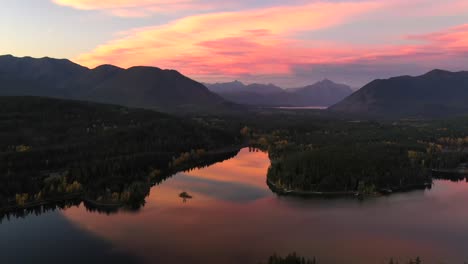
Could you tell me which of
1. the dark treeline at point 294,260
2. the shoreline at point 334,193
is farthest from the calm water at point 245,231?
the shoreline at point 334,193

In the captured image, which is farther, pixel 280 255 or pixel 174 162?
pixel 174 162

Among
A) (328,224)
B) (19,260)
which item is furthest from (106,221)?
(328,224)

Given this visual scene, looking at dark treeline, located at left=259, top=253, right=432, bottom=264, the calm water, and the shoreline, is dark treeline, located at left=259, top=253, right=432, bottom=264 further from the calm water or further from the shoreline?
the shoreline

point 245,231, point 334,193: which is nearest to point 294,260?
point 245,231

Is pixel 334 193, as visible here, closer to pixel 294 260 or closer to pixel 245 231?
pixel 245 231

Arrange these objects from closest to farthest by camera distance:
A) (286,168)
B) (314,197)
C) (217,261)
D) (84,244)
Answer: (217,261) → (84,244) → (314,197) → (286,168)

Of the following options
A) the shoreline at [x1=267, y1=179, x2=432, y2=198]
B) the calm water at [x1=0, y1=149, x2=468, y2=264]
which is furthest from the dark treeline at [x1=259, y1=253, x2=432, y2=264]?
the shoreline at [x1=267, y1=179, x2=432, y2=198]

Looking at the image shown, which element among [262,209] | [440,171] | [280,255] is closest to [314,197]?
[262,209]

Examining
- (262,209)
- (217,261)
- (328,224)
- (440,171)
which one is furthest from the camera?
(440,171)

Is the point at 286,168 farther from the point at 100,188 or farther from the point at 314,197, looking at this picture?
the point at 100,188
